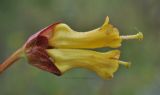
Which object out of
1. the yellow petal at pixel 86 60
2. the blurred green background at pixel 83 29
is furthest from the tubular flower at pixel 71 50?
the blurred green background at pixel 83 29

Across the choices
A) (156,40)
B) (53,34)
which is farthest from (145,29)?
(53,34)

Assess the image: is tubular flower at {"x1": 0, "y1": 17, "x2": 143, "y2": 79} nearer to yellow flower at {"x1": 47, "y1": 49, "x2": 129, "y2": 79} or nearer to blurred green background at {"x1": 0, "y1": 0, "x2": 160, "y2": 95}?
yellow flower at {"x1": 47, "y1": 49, "x2": 129, "y2": 79}

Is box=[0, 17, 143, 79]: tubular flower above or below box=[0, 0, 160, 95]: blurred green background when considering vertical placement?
above

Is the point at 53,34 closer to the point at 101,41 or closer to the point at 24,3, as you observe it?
the point at 101,41

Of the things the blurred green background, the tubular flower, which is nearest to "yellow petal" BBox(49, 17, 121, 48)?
the tubular flower

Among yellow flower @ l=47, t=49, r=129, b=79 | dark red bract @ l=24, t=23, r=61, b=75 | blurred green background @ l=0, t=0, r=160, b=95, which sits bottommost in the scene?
blurred green background @ l=0, t=0, r=160, b=95

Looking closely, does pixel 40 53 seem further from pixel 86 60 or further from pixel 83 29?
pixel 83 29

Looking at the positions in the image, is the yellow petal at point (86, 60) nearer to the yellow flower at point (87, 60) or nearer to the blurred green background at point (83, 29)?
the yellow flower at point (87, 60)

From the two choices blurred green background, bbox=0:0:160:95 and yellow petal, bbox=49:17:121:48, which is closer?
yellow petal, bbox=49:17:121:48
